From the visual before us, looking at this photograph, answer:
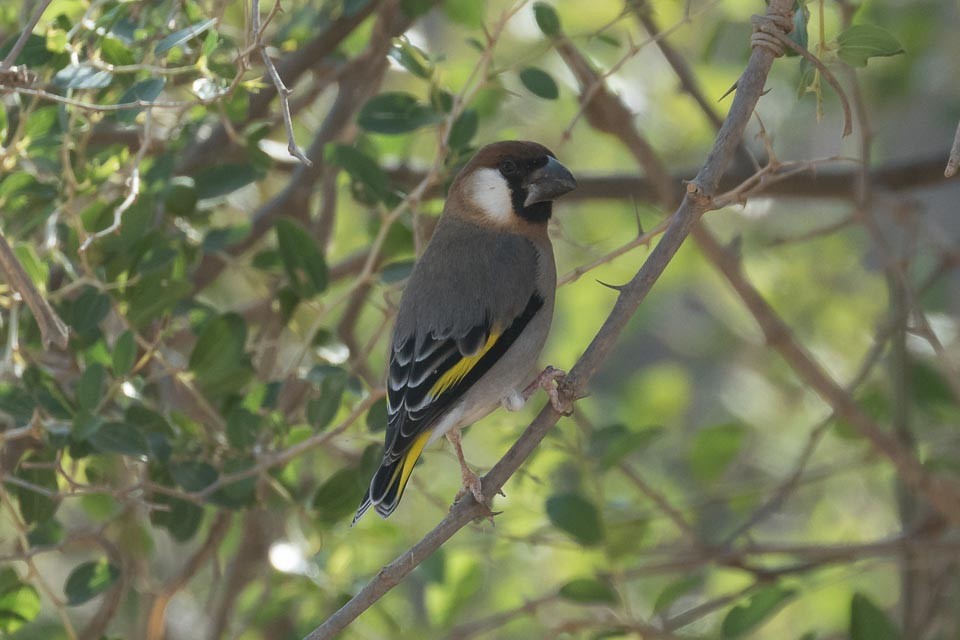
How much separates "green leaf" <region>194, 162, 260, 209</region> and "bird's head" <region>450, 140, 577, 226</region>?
2.15ft

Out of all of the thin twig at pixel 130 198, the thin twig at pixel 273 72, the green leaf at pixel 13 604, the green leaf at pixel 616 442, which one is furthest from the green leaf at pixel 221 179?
the green leaf at pixel 616 442

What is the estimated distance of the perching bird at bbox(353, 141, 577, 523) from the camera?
3.12m

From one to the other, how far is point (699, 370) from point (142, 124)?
426 cm

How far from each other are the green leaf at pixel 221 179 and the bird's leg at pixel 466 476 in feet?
3.18

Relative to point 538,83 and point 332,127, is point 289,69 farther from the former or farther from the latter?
point 538,83

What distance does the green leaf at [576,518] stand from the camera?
3633 mm

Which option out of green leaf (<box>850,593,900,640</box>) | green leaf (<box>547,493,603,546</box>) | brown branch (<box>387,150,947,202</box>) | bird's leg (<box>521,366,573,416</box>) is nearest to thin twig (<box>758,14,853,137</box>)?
bird's leg (<box>521,366,573,416</box>)

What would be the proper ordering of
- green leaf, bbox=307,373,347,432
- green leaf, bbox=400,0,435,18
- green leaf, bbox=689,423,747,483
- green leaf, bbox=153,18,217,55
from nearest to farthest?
green leaf, bbox=153,18,217,55, green leaf, bbox=307,373,347,432, green leaf, bbox=400,0,435,18, green leaf, bbox=689,423,747,483

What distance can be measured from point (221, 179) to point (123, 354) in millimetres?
736

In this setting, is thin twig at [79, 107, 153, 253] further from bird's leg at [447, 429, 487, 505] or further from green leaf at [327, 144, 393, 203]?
bird's leg at [447, 429, 487, 505]

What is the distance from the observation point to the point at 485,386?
132 inches

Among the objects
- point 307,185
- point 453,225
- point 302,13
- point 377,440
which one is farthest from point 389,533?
point 302,13

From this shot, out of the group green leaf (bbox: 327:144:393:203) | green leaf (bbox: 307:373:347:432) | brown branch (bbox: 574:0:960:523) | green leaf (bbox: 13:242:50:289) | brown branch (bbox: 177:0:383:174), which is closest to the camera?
green leaf (bbox: 13:242:50:289)

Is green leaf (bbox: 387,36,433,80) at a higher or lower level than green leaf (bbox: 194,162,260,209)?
higher
